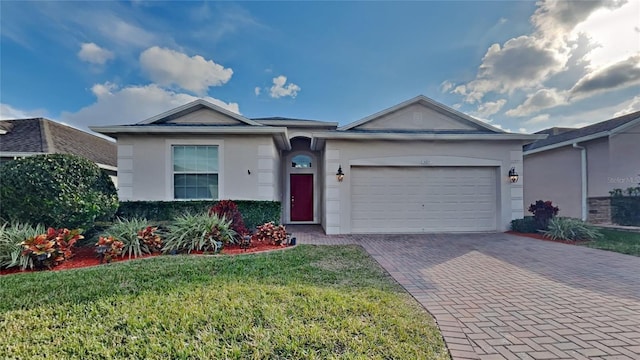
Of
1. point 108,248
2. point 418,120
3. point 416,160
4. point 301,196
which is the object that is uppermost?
point 418,120

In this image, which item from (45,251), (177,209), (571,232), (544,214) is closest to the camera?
(45,251)

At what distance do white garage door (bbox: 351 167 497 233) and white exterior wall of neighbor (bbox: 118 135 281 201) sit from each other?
3.35 metres

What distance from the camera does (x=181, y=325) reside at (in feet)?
9.70

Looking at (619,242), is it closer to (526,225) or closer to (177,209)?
(526,225)

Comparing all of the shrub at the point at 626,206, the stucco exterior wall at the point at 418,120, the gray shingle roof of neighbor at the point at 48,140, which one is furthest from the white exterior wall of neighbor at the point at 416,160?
the gray shingle roof of neighbor at the point at 48,140

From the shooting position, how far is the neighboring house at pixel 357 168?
9.53m

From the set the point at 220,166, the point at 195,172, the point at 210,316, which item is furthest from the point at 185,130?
the point at 210,316

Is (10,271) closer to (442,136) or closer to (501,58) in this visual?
(442,136)

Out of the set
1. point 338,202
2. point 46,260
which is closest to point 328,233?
point 338,202

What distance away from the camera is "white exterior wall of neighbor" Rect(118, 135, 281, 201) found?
374 inches

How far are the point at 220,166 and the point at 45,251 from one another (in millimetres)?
5074

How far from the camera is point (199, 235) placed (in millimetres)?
6938

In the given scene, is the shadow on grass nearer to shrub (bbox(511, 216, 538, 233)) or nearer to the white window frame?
the white window frame

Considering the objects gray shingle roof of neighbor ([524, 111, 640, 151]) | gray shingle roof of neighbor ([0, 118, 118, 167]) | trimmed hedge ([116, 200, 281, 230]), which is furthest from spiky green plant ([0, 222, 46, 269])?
gray shingle roof of neighbor ([524, 111, 640, 151])
